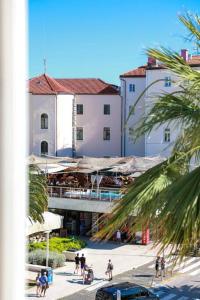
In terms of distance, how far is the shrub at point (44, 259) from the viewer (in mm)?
10625

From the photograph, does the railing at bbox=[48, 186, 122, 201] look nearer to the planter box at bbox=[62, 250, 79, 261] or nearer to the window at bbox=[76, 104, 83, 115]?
the planter box at bbox=[62, 250, 79, 261]

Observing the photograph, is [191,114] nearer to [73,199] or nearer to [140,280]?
[140,280]

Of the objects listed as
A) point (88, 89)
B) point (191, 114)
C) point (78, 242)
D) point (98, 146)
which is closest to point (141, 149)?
point (98, 146)

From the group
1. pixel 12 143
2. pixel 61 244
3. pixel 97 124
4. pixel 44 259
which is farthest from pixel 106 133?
pixel 12 143

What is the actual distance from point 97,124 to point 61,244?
34.2ft

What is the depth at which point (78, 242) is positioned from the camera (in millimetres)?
12188

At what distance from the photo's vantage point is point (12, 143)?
627mm

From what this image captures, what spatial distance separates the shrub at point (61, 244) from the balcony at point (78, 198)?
2.98 feet

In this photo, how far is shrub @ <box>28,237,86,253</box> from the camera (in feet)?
37.2

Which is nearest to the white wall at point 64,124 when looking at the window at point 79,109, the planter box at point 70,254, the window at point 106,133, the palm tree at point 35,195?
the window at point 79,109

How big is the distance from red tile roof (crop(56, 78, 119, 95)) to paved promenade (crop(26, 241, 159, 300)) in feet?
33.0

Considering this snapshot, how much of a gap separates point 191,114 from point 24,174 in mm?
862

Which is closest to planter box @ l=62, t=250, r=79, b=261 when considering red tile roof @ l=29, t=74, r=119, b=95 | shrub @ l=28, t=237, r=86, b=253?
shrub @ l=28, t=237, r=86, b=253

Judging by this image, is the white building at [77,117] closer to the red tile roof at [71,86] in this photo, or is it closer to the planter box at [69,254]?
the red tile roof at [71,86]
